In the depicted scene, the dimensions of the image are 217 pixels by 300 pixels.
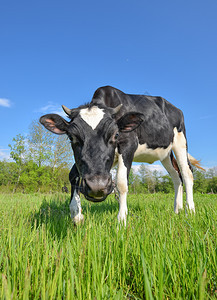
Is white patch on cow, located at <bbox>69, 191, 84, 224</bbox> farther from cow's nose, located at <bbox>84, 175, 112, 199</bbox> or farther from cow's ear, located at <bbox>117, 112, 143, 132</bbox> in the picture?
cow's nose, located at <bbox>84, 175, 112, 199</bbox>

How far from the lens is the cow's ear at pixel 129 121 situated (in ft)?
13.0

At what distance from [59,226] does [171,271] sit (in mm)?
2548

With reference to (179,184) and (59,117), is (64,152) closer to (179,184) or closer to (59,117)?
(179,184)

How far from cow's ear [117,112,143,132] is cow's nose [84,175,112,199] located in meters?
1.61

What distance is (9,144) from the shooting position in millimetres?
31109

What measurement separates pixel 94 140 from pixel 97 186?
799 millimetres

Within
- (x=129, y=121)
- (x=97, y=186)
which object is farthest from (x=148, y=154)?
(x=97, y=186)

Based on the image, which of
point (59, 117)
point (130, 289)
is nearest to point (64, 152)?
point (59, 117)

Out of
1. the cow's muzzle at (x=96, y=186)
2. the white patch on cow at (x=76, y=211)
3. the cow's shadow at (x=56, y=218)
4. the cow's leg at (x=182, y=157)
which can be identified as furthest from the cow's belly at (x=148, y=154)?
the cow's muzzle at (x=96, y=186)

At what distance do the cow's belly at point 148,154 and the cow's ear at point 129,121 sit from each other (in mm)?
876

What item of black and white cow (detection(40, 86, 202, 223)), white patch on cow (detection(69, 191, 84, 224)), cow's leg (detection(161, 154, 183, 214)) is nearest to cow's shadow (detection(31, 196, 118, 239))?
white patch on cow (detection(69, 191, 84, 224))

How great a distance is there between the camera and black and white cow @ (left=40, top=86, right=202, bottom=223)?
2.87m

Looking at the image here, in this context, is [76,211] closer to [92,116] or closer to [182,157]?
[92,116]

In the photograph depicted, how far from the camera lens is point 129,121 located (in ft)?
13.3
